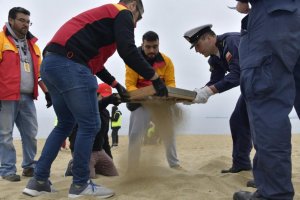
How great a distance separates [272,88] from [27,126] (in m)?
3.29

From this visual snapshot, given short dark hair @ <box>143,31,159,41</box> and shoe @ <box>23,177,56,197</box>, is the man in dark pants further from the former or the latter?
short dark hair @ <box>143,31,159,41</box>

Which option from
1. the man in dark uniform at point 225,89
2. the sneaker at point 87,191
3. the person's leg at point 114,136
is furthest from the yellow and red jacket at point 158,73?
the person's leg at point 114,136

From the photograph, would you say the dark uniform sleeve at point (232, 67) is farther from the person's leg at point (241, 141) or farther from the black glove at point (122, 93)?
the black glove at point (122, 93)

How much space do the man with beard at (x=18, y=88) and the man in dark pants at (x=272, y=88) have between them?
2.76 meters

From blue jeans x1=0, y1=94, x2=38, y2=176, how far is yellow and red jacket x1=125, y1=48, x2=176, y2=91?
126cm

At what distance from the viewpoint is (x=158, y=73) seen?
4.93 m

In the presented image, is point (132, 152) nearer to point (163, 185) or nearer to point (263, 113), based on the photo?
point (163, 185)

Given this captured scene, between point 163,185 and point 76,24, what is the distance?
1.52m

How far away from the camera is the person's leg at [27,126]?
456cm

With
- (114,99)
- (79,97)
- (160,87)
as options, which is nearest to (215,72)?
(114,99)

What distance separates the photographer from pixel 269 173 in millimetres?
2217

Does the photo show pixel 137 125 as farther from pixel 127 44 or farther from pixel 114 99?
pixel 127 44

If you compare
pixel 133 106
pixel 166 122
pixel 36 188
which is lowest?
pixel 36 188

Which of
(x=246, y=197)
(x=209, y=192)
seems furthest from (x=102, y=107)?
(x=246, y=197)
